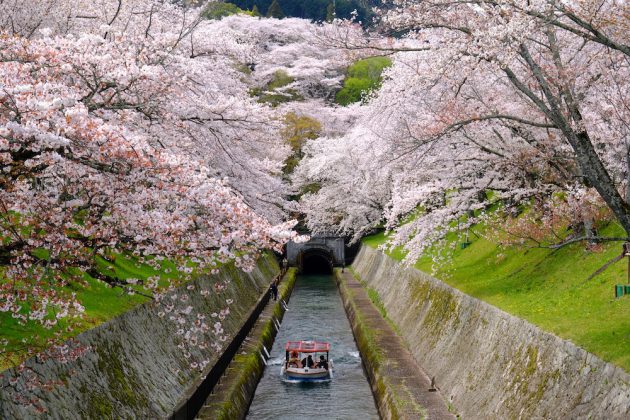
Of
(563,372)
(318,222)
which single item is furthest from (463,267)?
(318,222)

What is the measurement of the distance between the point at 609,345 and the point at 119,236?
847cm

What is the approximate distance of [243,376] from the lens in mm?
18938

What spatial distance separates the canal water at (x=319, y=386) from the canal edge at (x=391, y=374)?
533 millimetres

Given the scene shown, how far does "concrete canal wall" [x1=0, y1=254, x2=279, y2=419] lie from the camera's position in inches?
373

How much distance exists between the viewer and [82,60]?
9.60m

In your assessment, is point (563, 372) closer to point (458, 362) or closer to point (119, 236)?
point (458, 362)

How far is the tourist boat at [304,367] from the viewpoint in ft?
73.4

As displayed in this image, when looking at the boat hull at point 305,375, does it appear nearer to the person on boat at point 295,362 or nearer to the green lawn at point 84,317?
the person on boat at point 295,362

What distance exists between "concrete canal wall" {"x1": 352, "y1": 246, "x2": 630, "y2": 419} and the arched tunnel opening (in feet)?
129

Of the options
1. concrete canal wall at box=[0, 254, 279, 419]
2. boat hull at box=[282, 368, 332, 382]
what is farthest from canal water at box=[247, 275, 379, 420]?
concrete canal wall at box=[0, 254, 279, 419]

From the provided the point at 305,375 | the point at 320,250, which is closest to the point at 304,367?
the point at 305,375

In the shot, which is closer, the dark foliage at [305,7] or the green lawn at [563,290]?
the green lawn at [563,290]

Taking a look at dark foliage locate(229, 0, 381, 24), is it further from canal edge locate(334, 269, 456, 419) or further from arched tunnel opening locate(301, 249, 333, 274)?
canal edge locate(334, 269, 456, 419)

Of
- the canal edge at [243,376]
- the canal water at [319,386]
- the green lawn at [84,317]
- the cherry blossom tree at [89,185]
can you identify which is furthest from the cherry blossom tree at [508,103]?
the canal edge at [243,376]
